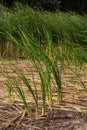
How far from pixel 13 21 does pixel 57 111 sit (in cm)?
370

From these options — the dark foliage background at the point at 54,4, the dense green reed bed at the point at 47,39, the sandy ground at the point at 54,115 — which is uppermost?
the dense green reed bed at the point at 47,39

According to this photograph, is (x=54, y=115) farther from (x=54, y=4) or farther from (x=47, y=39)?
(x=54, y=4)

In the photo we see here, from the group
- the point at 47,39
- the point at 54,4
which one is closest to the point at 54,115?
the point at 47,39

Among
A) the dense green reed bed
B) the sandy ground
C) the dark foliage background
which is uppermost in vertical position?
the dense green reed bed

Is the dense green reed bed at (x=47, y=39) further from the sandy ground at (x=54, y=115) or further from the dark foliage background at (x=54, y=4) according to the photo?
the dark foliage background at (x=54, y=4)

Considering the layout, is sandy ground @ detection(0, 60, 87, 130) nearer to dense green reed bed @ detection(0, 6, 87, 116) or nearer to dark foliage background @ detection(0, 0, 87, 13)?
dense green reed bed @ detection(0, 6, 87, 116)

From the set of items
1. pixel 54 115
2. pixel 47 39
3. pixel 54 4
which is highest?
pixel 47 39

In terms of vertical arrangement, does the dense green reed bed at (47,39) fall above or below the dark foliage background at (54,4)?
above

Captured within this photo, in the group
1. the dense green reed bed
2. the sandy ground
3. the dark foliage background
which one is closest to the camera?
the sandy ground

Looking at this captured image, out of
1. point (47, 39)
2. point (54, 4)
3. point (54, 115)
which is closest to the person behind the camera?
point (54, 115)

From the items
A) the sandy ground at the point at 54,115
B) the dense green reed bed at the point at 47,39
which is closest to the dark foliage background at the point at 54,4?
the dense green reed bed at the point at 47,39

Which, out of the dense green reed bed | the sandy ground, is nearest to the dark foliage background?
the dense green reed bed

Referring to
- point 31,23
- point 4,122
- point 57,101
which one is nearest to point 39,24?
point 31,23

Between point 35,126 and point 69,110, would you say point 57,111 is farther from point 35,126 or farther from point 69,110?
point 35,126
